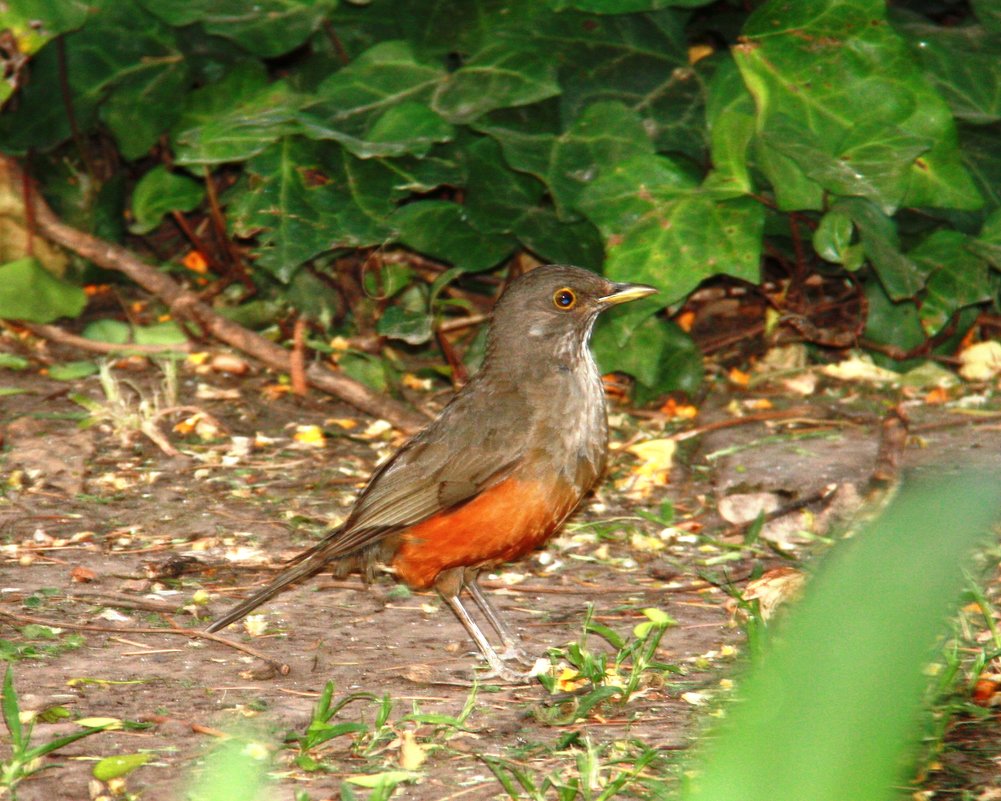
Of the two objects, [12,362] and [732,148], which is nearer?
[732,148]

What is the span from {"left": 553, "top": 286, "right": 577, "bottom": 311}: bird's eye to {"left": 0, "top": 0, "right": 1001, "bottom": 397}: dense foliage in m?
0.77

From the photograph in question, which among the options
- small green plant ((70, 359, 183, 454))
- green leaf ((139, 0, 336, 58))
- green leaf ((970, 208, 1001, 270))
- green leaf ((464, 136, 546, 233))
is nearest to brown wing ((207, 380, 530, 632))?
small green plant ((70, 359, 183, 454))

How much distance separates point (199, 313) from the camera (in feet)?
22.1

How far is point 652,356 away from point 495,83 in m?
1.50

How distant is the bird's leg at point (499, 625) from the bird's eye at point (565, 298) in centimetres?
109

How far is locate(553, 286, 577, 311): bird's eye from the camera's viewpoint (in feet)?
→ 16.2

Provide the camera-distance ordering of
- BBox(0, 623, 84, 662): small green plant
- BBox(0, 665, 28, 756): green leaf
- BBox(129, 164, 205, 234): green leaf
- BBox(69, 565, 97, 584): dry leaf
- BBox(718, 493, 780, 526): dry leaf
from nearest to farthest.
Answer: BBox(0, 665, 28, 756): green leaf, BBox(0, 623, 84, 662): small green plant, BBox(69, 565, 97, 584): dry leaf, BBox(718, 493, 780, 526): dry leaf, BBox(129, 164, 205, 234): green leaf

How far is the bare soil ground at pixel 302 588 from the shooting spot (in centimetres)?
342

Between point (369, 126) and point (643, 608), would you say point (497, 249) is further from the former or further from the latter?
point (643, 608)

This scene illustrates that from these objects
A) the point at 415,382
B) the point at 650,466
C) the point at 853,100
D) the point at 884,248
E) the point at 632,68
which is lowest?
the point at 650,466

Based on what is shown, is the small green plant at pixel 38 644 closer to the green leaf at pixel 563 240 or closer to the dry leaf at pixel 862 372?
the green leaf at pixel 563 240

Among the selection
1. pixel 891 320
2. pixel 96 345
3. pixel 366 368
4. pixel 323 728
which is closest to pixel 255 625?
pixel 323 728

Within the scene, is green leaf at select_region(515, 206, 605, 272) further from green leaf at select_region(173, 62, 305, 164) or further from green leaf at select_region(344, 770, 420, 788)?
green leaf at select_region(344, 770, 420, 788)

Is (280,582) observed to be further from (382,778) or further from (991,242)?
(991,242)
